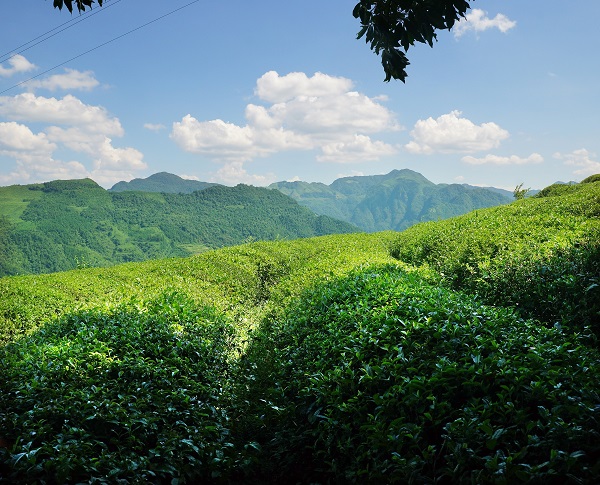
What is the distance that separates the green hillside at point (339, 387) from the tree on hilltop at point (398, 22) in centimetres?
302

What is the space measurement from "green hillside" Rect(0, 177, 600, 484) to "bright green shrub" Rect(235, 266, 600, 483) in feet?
0.06

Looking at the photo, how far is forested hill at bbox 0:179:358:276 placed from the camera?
138500mm

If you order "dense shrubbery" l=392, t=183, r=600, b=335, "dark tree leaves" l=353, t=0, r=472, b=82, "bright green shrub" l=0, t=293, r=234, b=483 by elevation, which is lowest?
"bright green shrub" l=0, t=293, r=234, b=483

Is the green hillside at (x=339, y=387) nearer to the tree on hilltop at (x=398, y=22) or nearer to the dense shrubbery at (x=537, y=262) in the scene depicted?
the dense shrubbery at (x=537, y=262)

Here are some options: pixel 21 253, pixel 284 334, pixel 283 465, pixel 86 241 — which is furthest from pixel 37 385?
pixel 86 241

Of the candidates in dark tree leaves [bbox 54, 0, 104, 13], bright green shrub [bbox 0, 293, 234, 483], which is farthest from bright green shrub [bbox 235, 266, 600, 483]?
dark tree leaves [bbox 54, 0, 104, 13]

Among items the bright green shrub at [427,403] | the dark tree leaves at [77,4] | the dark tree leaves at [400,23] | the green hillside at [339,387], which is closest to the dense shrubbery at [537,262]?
the green hillside at [339,387]

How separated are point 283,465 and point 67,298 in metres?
9.00

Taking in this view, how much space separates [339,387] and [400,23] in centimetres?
385

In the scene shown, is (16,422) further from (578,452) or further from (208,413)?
(578,452)

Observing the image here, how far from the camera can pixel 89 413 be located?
425 centimetres

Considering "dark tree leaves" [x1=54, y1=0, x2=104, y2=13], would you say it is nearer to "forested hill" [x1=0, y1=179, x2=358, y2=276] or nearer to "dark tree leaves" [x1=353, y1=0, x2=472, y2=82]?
"dark tree leaves" [x1=353, y1=0, x2=472, y2=82]

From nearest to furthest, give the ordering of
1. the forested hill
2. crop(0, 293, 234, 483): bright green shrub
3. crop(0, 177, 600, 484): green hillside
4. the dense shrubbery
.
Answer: crop(0, 177, 600, 484): green hillside < crop(0, 293, 234, 483): bright green shrub < the dense shrubbery < the forested hill

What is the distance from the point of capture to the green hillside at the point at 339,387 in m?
3.08
